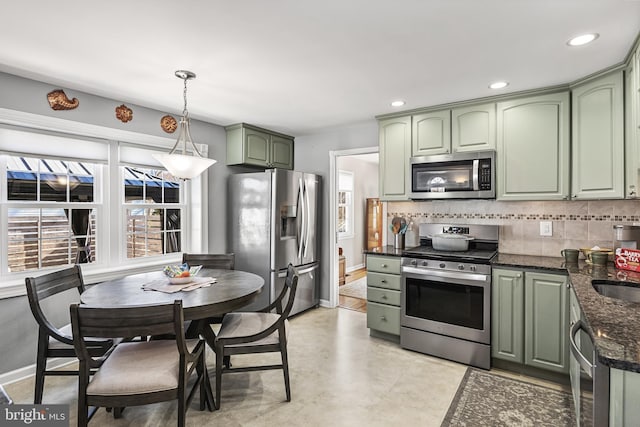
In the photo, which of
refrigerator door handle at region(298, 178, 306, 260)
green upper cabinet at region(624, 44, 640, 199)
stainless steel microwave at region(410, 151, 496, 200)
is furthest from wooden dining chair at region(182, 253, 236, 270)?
green upper cabinet at region(624, 44, 640, 199)

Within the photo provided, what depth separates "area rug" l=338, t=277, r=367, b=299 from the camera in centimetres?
518

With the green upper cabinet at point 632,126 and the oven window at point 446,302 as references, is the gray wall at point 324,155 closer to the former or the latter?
the oven window at point 446,302

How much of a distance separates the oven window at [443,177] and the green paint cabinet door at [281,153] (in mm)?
1929

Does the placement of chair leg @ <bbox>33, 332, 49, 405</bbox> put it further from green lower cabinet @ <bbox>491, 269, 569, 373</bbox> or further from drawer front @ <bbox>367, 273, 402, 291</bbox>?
green lower cabinet @ <bbox>491, 269, 569, 373</bbox>

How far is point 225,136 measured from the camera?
4.27m

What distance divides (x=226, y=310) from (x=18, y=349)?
6.24ft

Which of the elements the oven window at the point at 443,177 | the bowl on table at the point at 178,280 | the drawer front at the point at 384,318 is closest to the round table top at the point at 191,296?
the bowl on table at the point at 178,280

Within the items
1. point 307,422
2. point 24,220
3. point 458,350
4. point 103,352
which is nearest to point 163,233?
point 24,220

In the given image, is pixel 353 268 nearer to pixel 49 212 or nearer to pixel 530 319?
pixel 530 319

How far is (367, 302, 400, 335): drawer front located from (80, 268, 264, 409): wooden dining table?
1.41 meters

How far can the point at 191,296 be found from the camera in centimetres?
215

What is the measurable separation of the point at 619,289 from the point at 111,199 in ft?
13.1

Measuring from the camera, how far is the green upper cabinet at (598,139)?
2.42 metres

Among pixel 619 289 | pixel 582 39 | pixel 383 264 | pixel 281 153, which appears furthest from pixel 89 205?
pixel 619 289
